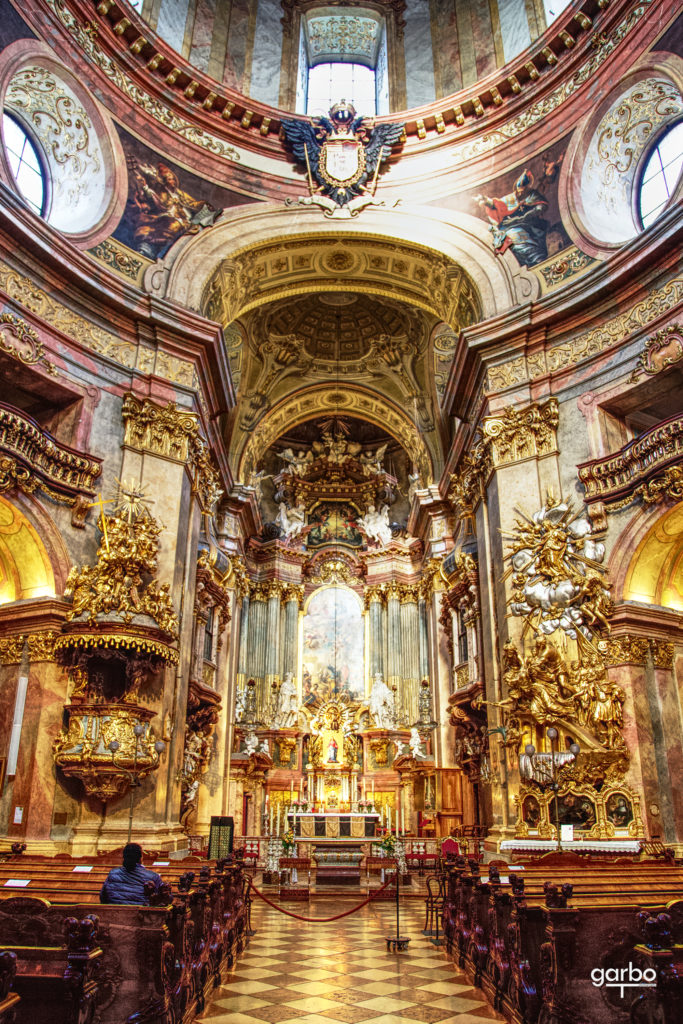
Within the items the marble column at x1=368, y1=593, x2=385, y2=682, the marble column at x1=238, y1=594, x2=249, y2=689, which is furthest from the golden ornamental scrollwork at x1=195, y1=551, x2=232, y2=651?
the marble column at x1=368, y1=593, x2=385, y2=682

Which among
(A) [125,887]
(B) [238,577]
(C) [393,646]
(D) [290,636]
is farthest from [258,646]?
(A) [125,887]

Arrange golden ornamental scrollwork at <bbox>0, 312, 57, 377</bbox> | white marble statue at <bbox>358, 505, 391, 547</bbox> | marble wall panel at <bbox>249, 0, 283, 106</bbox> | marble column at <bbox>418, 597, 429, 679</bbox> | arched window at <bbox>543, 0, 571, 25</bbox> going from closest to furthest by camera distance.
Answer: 1. golden ornamental scrollwork at <bbox>0, 312, 57, 377</bbox>
2. arched window at <bbox>543, 0, 571, 25</bbox>
3. marble wall panel at <bbox>249, 0, 283, 106</bbox>
4. marble column at <bbox>418, 597, 429, 679</bbox>
5. white marble statue at <bbox>358, 505, 391, 547</bbox>

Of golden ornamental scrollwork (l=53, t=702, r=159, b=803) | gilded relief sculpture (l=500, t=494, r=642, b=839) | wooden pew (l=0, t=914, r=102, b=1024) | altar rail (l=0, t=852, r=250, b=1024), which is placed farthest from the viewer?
gilded relief sculpture (l=500, t=494, r=642, b=839)

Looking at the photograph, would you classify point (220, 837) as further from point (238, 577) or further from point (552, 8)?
point (552, 8)

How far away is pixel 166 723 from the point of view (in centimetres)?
1248

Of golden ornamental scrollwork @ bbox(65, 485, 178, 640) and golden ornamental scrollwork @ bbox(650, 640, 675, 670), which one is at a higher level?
golden ornamental scrollwork @ bbox(65, 485, 178, 640)

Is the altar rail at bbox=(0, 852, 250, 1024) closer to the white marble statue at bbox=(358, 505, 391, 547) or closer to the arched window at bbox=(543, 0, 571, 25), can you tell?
the arched window at bbox=(543, 0, 571, 25)

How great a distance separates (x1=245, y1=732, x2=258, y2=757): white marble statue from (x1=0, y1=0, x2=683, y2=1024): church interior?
1222 mm

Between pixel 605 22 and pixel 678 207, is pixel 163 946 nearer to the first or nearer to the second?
pixel 678 207

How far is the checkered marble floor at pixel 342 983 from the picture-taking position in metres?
5.76

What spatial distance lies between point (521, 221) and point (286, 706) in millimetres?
16426

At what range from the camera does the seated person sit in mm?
5281

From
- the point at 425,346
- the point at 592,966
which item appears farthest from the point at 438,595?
the point at 592,966

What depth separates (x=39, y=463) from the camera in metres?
11.8
